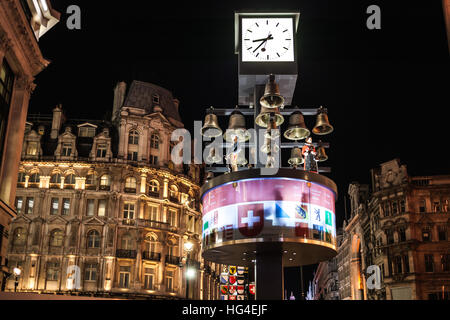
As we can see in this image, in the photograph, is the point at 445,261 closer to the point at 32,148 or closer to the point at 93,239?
the point at 93,239

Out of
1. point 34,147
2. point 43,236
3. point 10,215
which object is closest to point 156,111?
point 34,147

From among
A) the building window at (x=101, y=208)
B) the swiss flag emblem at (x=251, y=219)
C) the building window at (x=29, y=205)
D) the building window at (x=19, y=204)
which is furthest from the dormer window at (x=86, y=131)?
the swiss flag emblem at (x=251, y=219)

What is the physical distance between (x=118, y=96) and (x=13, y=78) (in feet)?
113

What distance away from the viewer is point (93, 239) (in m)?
55.2

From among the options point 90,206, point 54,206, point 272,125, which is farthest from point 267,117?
point 54,206

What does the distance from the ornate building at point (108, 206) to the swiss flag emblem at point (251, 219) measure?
120 ft

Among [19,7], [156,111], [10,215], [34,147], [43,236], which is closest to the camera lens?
[19,7]

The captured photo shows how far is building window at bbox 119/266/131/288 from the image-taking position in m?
54.1

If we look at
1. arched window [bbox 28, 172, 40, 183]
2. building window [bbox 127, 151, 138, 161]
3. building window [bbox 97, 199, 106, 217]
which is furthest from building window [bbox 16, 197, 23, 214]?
building window [bbox 127, 151, 138, 161]

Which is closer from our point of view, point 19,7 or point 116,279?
point 19,7

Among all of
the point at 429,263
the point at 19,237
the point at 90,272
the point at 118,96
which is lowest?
the point at 90,272

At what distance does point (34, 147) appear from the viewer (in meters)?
58.1

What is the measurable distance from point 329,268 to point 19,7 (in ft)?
355
